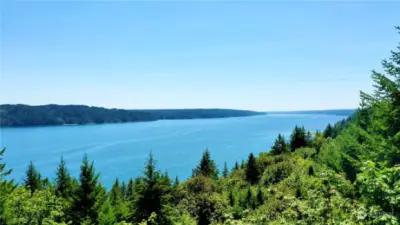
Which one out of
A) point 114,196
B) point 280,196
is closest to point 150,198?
point 280,196

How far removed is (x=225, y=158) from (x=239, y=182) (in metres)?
60.6

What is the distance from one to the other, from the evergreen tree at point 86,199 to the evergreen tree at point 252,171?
27.6 meters

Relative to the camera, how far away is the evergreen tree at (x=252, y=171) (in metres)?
41.0

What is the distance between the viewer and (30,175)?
34438 millimetres

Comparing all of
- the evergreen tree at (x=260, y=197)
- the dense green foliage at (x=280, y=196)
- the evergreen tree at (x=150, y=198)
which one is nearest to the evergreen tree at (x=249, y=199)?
the dense green foliage at (x=280, y=196)

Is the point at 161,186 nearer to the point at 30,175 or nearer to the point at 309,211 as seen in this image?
the point at 309,211

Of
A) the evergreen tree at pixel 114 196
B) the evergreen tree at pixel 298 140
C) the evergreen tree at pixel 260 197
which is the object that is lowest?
the evergreen tree at pixel 114 196

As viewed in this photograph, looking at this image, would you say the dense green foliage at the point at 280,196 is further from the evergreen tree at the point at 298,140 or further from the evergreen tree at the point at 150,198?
the evergreen tree at the point at 298,140

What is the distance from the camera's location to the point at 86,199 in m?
16.3

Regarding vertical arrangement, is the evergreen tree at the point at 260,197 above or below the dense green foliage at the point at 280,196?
Answer: below

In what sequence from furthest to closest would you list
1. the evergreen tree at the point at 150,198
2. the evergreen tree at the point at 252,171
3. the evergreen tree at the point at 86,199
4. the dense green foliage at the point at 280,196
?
the evergreen tree at the point at 252,171, the evergreen tree at the point at 150,198, the evergreen tree at the point at 86,199, the dense green foliage at the point at 280,196

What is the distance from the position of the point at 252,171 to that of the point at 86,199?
28832 millimetres

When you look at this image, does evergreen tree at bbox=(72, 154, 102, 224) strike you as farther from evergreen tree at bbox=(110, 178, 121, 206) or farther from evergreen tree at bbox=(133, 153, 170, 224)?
evergreen tree at bbox=(110, 178, 121, 206)

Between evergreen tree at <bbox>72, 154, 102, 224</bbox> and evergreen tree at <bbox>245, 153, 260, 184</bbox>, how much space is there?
27555 mm
